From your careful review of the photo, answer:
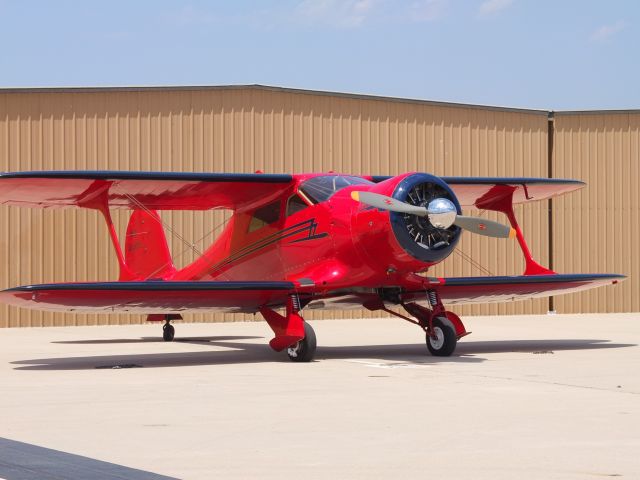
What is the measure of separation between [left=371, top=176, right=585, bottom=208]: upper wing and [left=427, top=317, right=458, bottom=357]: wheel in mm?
2986

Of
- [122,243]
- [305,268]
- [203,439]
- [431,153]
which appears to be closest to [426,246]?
[305,268]

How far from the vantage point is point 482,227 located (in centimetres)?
1417

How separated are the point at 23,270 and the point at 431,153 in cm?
1104

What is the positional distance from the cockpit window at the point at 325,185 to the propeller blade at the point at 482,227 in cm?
188

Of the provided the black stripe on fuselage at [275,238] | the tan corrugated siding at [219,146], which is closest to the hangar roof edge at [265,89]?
the tan corrugated siding at [219,146]

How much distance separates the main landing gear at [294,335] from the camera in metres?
14.5

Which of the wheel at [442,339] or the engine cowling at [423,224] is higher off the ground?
the engine cowling at [423,224]

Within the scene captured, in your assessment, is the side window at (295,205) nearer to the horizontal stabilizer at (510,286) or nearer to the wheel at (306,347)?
the wheel at (306,347)

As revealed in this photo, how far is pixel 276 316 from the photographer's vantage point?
49.7 ft

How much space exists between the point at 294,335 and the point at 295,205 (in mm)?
2276

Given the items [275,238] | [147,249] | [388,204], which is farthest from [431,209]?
[147,249]

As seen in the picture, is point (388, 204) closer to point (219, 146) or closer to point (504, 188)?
point (504, 188)

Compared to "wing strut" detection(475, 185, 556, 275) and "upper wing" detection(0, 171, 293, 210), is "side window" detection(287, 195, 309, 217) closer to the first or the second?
"upper wing" detection(0, 171, 293, 210)

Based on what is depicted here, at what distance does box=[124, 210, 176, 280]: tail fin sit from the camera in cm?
1958
